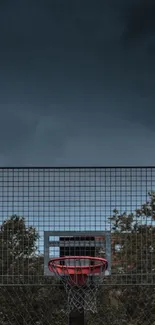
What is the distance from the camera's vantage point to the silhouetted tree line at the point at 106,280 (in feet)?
19.2

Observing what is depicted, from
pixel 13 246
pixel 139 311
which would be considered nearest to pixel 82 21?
pixel 13 246

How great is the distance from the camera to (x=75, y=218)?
5699 mm

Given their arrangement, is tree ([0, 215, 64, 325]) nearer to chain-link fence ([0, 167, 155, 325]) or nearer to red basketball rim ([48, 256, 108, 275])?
chain-link fence ([0, 167, 155, 325])

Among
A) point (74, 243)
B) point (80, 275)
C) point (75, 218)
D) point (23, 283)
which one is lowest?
point (23, 283)

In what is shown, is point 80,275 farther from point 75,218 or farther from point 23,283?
point 23,283

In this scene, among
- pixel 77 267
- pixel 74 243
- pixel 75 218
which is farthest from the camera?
pixel 75 218

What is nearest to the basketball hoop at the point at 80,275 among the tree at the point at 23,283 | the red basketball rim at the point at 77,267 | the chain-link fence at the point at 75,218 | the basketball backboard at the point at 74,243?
the red basketball rim at the point at 77,267

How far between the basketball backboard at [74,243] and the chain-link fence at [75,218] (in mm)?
101

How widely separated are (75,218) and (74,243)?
26cm

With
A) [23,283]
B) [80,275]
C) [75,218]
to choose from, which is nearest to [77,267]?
[80,275]

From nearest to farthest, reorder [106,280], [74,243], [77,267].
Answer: [77,267], [74,243], [106,280]

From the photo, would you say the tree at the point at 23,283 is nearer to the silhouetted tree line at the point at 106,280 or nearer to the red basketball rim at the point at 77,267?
the silhouetted tree line at the point at 106,280

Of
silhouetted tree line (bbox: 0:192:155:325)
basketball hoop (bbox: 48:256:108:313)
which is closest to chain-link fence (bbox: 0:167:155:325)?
silhouetted tree line (bbox: 0:192:155:325)

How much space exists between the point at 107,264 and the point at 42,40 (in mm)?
2658
